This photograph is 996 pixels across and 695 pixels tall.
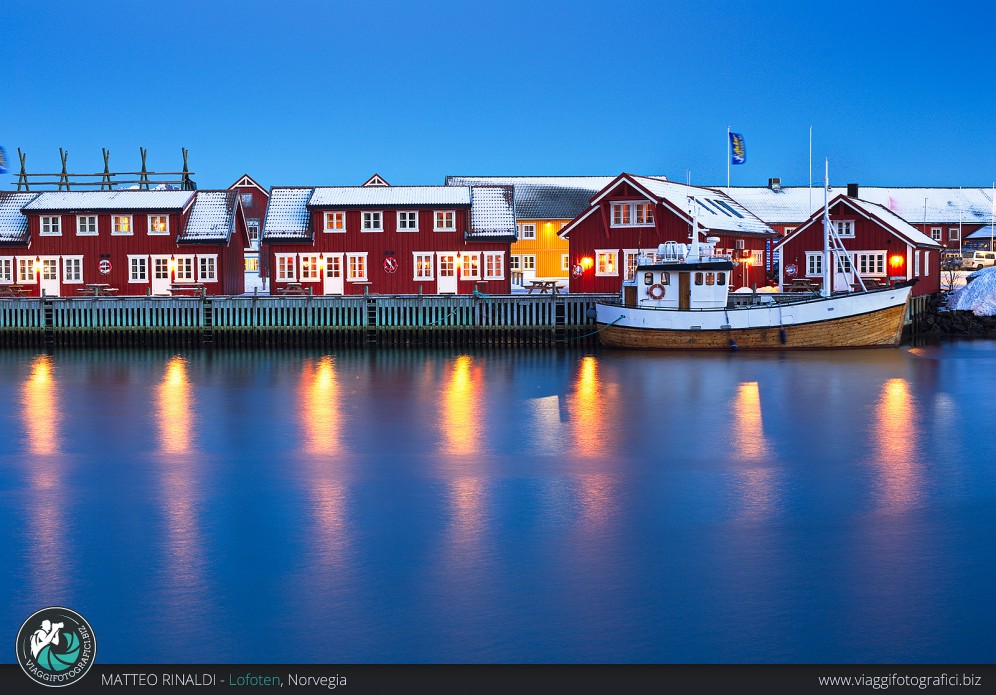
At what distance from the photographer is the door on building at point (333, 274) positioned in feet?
166

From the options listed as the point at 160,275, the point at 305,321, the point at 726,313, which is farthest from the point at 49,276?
the point at 726,313

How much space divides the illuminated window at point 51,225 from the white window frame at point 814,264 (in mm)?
34313

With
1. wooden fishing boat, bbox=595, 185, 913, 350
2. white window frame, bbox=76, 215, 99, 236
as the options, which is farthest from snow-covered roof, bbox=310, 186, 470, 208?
wooden fishing boat, bbox=595, 185, 913, 350

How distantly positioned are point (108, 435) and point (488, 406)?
9478 mm

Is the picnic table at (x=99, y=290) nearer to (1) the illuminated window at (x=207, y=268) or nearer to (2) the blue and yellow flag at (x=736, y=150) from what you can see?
(1) the illuminated window at (x=207, y=268)

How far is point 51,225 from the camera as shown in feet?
168

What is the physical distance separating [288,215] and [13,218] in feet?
42.1

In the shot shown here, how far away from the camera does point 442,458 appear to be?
22.1 m

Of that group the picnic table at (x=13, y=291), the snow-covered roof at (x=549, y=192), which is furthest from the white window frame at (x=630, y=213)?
the picnic table at (x=13, y=291)

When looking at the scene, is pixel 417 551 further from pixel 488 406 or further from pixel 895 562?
pixel 488 406

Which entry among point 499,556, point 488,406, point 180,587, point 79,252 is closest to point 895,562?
point 499,556

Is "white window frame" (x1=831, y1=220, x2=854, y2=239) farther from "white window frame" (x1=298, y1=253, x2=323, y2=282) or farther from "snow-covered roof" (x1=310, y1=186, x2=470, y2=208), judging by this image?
"white window frame" (x1=298, y1=253, x2=323, y2=282)

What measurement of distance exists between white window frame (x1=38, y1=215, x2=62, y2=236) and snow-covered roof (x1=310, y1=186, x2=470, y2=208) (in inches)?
453

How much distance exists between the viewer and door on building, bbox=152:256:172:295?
168ft
